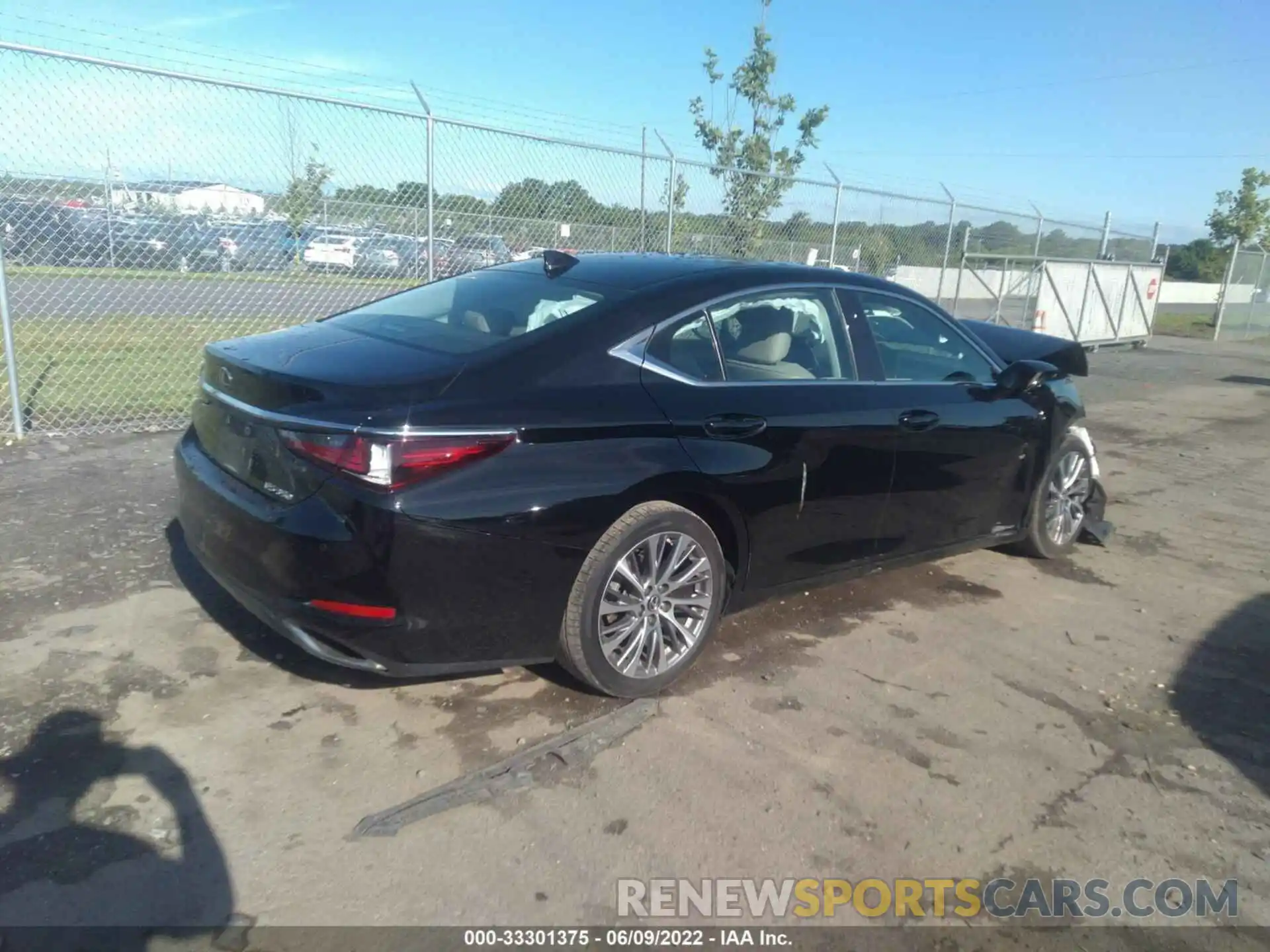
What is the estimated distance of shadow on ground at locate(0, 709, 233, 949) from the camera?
7.44ft

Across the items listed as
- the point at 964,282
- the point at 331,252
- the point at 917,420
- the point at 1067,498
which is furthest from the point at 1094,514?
the point at 964,282

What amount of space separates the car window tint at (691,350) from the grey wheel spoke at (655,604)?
63 centimetres

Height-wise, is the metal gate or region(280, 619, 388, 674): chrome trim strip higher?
the metal gate

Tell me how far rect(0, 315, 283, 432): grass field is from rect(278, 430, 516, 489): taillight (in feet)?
15.7

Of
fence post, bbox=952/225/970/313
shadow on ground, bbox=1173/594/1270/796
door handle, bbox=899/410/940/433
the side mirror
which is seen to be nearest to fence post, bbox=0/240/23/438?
door handle, bbox=899/410/940/433

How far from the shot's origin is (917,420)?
4.18m

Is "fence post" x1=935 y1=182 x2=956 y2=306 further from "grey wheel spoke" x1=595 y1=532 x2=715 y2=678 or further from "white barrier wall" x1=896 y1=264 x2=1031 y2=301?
"grey wheel spoke" x1=595 y1=532 x2=715 y2=678

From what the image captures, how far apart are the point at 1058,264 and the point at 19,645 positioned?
16.8 m

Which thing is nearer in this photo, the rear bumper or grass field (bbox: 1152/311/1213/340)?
the rear bumper

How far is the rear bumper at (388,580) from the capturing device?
279 centimetres

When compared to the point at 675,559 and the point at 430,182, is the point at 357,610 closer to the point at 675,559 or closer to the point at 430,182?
the point at 675,559

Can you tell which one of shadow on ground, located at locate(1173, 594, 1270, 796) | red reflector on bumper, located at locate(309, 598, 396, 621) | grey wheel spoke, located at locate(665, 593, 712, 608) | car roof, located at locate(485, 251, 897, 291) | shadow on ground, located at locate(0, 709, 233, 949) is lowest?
shadow on ground, located at locate(1173, 594, 1270, 796)

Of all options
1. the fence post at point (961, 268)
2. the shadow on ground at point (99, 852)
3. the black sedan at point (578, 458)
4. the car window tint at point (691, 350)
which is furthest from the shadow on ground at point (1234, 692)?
the fence post at point (961, 268)

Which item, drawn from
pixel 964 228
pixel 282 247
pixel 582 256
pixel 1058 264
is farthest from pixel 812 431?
pixel 1058 264
